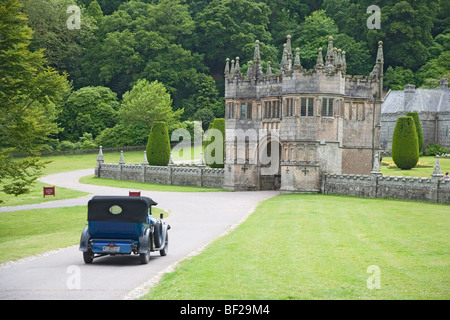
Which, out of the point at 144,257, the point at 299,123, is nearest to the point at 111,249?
the point at 144,257

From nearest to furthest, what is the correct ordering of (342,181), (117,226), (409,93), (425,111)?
(117,226), (342,181), (425,111), (409,93)

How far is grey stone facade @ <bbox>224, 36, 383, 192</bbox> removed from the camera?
45.8 meters

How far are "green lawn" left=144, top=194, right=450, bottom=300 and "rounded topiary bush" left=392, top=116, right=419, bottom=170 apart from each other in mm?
24058

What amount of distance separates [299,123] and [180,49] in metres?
62.6

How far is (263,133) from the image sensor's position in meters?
49.7

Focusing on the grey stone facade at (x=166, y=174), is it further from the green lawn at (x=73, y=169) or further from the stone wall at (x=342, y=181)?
the green lawn at (x=73, y=169)

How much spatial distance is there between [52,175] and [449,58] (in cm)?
6020

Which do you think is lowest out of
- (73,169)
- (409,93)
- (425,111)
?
(73,169)

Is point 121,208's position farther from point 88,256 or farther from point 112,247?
point 88,256

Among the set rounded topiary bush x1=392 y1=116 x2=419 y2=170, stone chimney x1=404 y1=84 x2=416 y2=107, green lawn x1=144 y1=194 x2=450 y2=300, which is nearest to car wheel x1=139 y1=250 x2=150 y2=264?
green lawn x1=144 y1=194 x2=450 y2=300

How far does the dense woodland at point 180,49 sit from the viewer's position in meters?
94.2

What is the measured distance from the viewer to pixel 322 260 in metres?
19.0

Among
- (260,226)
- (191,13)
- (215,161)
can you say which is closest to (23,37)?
(260,226)

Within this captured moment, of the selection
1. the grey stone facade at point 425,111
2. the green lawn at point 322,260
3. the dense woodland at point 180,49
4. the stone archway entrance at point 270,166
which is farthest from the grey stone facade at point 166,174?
the grey stone facade at point 425,111
